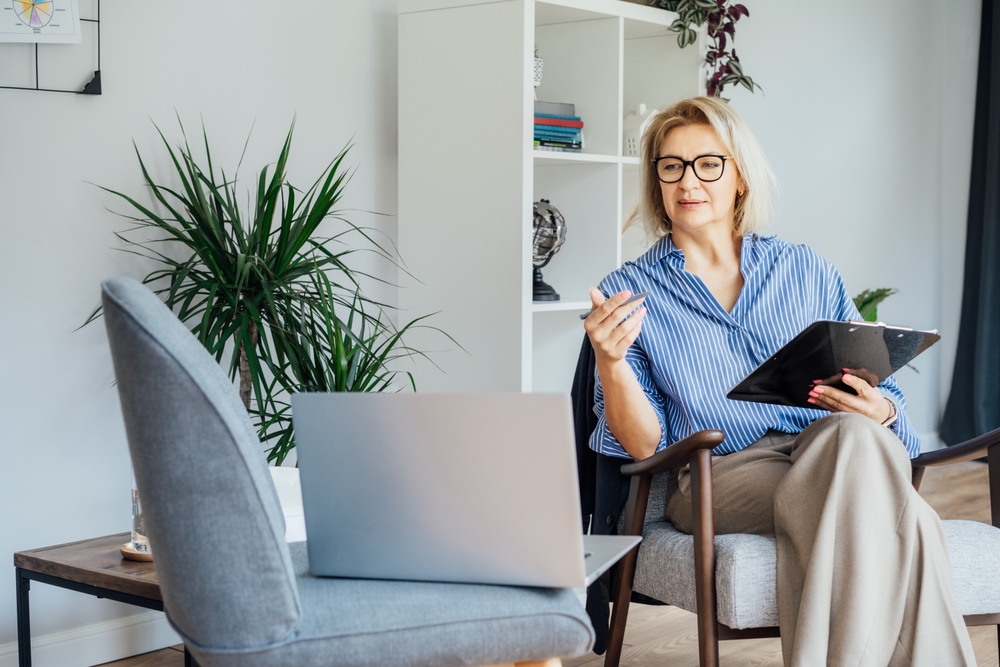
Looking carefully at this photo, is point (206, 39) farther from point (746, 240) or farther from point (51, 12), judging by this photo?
point (746, 240)

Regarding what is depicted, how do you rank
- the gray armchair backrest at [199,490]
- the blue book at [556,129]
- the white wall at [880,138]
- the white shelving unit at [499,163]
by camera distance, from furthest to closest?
the white wall at [880,138] < the blue book at [556,129] < the white shelving unit at [499,163] < the gray armchair backrest at [199,490]

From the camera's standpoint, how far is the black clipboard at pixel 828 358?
1.64 meters

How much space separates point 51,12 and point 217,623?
168 centimetres

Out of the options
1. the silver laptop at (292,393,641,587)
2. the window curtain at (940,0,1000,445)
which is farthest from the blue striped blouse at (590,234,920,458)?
the window curtain at (940,0,1000,445)

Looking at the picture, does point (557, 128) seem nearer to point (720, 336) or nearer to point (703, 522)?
point (720, 336)

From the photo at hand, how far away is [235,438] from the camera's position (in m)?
1.03

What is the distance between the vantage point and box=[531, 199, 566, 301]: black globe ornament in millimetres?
2670

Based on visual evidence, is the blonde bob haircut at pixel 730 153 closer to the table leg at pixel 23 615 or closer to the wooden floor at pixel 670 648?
the wooden floor at pixel 670 648

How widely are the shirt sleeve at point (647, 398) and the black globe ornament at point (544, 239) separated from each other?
713 millimetres

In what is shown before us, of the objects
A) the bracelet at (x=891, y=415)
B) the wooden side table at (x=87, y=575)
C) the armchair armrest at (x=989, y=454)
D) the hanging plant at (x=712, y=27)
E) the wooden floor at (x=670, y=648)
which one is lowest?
the wooden floor at (x=670, y=648)

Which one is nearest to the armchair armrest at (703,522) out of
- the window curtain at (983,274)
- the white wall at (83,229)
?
the white wall at (83,229)

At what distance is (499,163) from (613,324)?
35.8 inches

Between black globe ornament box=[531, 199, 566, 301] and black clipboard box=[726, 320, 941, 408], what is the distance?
3.20ft

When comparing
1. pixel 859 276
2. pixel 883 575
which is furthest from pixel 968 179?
pixel 883 575
